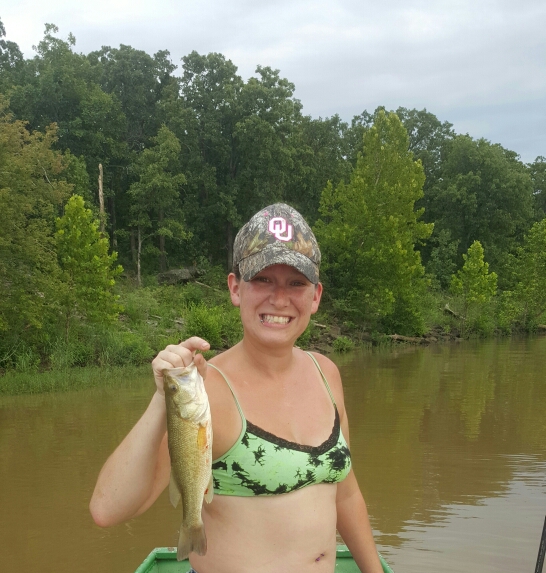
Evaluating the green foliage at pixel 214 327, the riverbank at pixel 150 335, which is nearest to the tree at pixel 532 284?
the riverbank at pixel 150 335

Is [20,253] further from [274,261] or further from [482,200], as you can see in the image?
[482,200]

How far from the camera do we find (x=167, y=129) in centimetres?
3391

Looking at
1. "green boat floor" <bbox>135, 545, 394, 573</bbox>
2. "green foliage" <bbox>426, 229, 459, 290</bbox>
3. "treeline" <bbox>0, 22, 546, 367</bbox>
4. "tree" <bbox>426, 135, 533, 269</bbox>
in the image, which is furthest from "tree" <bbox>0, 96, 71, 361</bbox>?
"tree" <bbox>426, 135, 533, 269</bbox>

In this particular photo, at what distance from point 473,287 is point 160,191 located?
16522 millimetres

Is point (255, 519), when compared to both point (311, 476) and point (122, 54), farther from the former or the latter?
point (122, 54)

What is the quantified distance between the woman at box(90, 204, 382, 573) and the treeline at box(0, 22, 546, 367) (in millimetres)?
18782

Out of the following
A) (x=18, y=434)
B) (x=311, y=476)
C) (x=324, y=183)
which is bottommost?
(x=18, y=434)

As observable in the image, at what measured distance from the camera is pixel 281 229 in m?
2.35

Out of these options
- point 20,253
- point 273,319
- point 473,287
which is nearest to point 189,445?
point 273,319

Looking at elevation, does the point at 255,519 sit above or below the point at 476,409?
above

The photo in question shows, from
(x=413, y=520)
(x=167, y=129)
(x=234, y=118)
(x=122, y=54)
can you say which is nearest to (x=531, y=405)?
(x=413, y=520)

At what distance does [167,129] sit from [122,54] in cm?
823

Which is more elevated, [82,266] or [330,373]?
[82,266]

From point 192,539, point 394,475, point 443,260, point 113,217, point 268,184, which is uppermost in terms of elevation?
point 268,184
